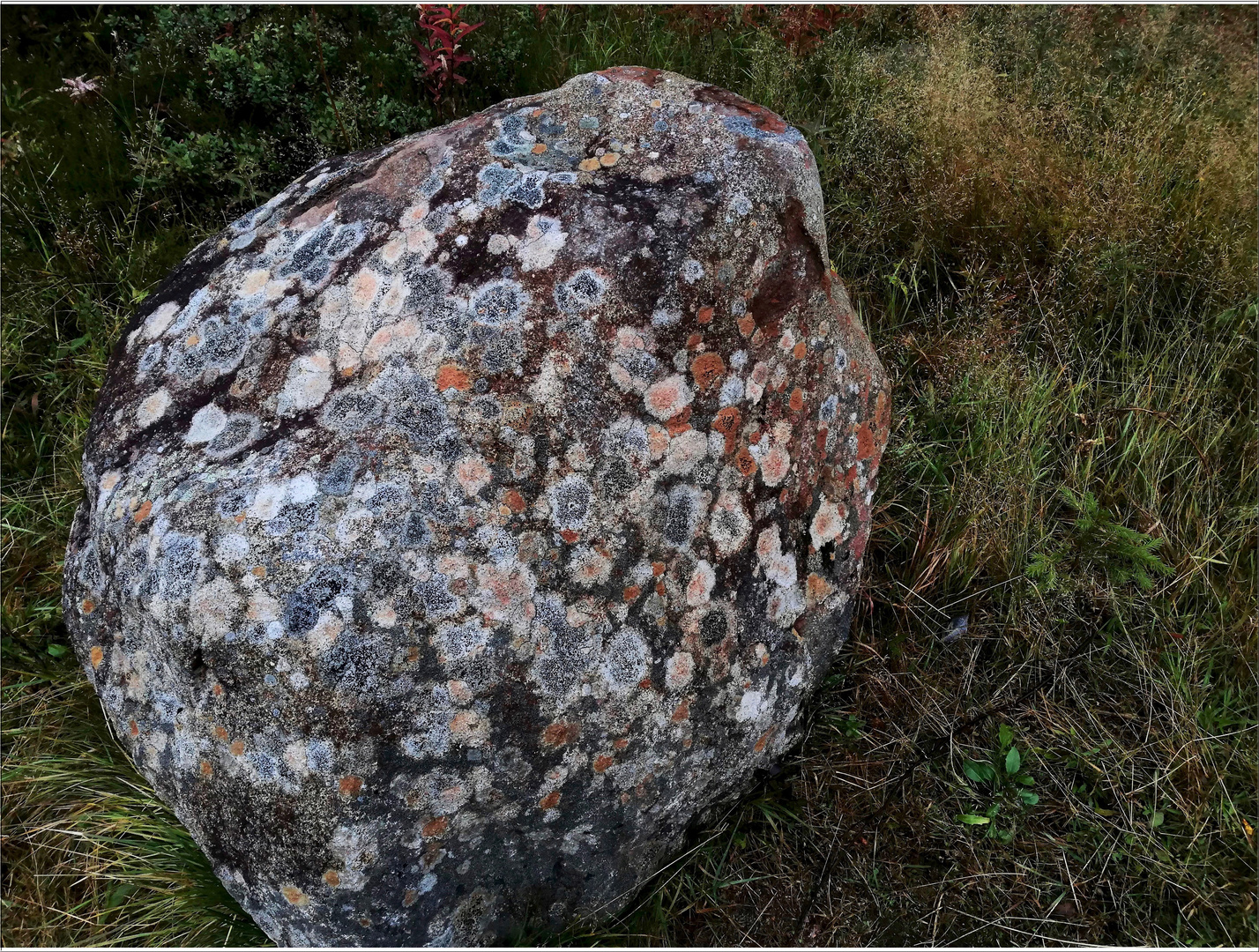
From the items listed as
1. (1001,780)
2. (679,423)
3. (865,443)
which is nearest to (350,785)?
(679,423)

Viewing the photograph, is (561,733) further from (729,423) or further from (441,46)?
(441,46)

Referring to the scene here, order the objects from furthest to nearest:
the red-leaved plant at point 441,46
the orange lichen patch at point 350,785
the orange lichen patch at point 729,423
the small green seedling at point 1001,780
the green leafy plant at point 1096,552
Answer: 1. the red-leaved plant at point 441,46
2. the green leafy plant at point 1096,552
3. the small green seedling at point 1001,780
4. the orange lichen patch at point 729,423
5. the orange lichen patch at point 350,785

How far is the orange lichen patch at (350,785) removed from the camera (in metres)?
1.81

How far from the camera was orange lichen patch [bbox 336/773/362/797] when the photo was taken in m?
1.81

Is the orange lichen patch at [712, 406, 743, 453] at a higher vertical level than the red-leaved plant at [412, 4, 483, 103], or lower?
lower

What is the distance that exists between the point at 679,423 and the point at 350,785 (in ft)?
3.61

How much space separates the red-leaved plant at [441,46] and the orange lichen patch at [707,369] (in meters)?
2.02

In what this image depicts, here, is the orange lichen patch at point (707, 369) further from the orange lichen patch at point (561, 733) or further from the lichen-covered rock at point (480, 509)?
the orange lichen patch at point (561, 733)

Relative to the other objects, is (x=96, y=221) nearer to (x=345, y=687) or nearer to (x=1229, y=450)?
(x=345, y=687)

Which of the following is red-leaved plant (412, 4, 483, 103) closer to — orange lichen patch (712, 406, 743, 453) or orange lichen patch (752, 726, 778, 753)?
orange lichen patch (712, 406, 743, 453)

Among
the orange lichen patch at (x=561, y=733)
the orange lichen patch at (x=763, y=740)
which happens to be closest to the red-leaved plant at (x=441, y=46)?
the orange lichen patch at (x=561, y=733)

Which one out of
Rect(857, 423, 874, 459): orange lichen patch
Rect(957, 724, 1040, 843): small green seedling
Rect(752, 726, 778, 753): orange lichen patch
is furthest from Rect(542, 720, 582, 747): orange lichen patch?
Rect(957, 724, 1040, 843): small green seedling

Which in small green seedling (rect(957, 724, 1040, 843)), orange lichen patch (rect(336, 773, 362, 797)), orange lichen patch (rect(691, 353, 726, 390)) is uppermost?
orange lichen patch (rect(691, 353, 726, 390))

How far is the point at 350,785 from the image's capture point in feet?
5.96
